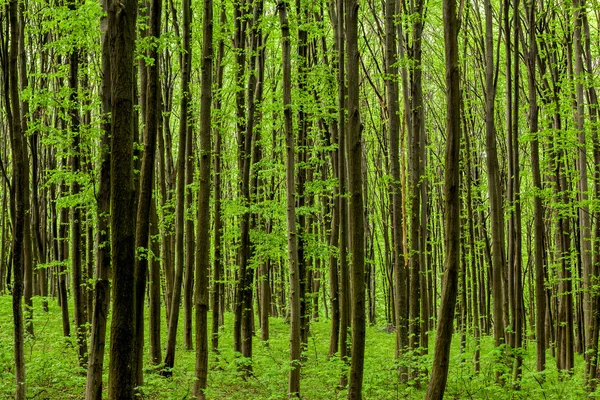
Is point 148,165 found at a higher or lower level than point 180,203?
higher

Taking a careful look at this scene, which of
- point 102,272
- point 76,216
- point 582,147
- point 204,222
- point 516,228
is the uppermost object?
point 582,147

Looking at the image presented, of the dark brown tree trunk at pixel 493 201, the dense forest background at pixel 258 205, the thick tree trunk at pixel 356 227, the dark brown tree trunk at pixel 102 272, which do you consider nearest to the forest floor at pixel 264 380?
the dense forest background at pixel 258 205

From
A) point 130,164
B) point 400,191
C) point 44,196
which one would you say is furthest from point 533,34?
point 44,196

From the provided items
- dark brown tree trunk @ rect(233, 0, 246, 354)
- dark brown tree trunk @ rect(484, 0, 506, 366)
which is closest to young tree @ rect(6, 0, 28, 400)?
dark brown tree trunk @ rect(233, 0, 246, 354)

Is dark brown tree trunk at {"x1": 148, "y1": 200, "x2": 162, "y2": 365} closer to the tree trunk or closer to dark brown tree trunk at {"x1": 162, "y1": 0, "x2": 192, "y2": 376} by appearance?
dark brown tree trunk at {"x1": 162, "y1": 0, "x2": 192, "y2": 376}

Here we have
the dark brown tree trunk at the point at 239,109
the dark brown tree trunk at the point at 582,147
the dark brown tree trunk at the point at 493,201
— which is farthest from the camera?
the dark brown tree trunk at the point at 239,109

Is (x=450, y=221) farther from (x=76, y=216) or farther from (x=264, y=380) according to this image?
(x=76, y=216)

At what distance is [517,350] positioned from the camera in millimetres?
9234

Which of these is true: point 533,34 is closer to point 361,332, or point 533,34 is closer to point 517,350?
point 517,350

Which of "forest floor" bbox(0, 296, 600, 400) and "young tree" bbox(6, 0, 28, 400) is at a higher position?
"young tree" bbox(6, 0, 28, 400)

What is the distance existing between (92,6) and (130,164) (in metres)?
3.75

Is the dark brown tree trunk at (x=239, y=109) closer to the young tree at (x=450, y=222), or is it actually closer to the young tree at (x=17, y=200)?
the young tree at (x=17, y=200)

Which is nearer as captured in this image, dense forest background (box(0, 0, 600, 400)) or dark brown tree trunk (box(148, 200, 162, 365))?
dense forest background (box(0, 0, 600, 400))

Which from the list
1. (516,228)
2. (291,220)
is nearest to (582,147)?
(516,228)
